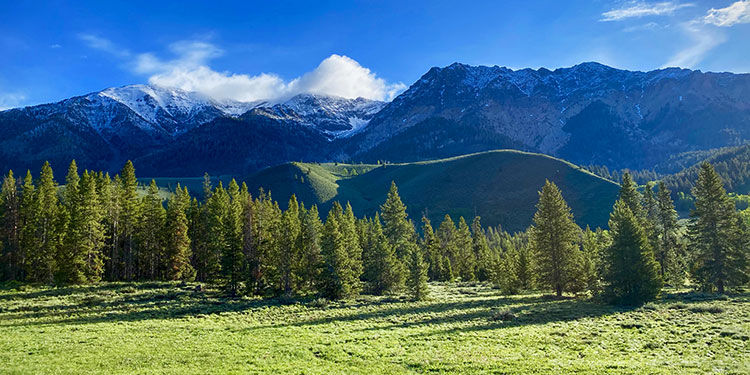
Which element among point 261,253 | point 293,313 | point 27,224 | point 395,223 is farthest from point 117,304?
point 395,223

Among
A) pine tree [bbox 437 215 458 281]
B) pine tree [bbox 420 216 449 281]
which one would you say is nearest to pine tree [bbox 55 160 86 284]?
pine tree [bbox 420 216 449 281]

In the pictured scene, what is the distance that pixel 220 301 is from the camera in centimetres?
4753

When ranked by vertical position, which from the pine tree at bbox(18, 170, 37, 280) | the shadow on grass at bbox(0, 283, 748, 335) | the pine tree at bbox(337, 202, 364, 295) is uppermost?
the pine tree at bbox(18, 170, 37, 280)

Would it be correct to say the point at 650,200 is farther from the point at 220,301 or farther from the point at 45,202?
the point at 45,202

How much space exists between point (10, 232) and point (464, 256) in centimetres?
8315

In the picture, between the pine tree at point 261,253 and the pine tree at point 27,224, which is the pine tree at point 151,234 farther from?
the pine tree at point 261,253

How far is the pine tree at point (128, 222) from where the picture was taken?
60781 mm

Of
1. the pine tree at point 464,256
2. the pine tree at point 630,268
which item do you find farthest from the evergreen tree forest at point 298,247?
the pine tree at point 464,256

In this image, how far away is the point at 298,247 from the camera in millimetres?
55969

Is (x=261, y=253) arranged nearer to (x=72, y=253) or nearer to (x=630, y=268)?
(x=72, y=253)

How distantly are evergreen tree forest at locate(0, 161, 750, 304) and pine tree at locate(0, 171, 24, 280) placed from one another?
0.16m

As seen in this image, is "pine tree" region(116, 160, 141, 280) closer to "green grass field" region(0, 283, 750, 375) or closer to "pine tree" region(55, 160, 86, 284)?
"pine tree" region(55, 160, 86, 284)

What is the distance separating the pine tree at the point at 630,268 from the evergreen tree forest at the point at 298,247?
0.10m

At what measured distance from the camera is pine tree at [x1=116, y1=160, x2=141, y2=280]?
199ft
